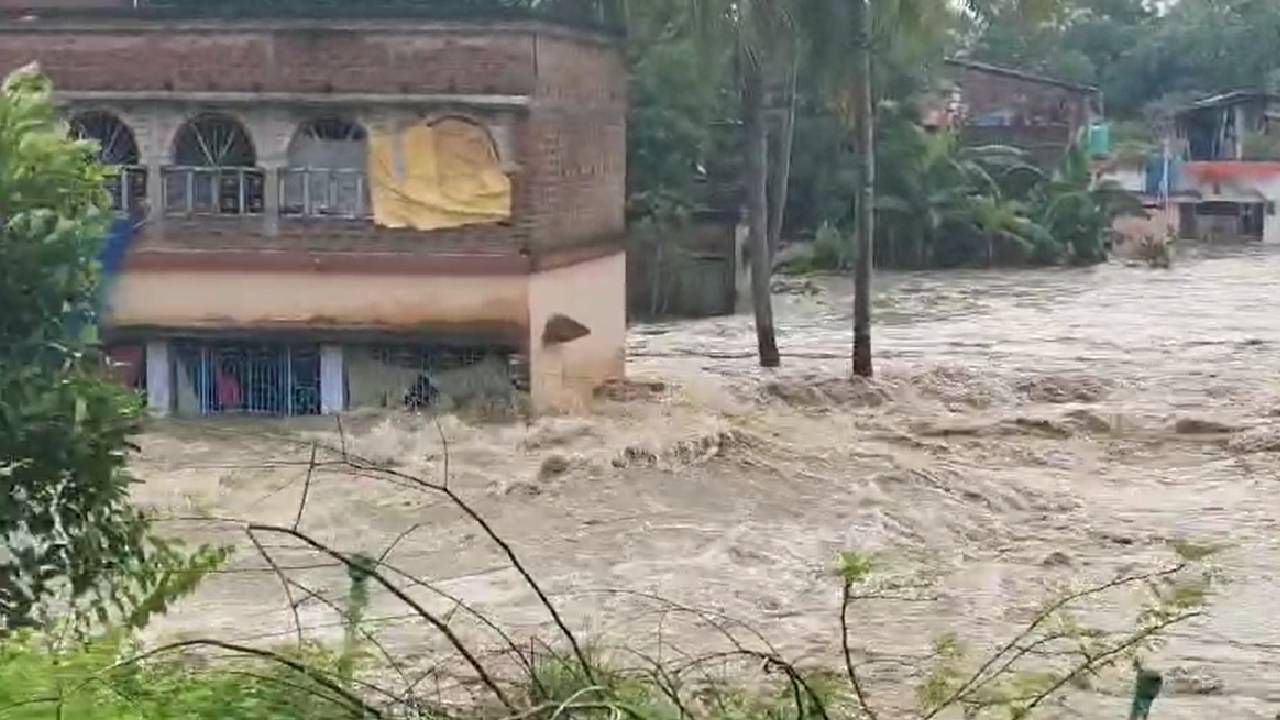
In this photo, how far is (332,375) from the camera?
22.5 meters

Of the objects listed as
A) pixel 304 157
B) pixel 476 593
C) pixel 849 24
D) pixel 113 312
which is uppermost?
pixel 849 24

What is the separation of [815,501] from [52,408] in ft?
37.7

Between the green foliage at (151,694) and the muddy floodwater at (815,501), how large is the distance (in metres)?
3.31

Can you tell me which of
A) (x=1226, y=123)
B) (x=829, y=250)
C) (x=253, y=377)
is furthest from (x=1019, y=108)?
(x=253, y=377)

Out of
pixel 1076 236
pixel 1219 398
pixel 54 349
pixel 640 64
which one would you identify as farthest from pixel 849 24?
pixel 1076 236

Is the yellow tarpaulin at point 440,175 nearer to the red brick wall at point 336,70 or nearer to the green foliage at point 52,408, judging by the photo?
the red brick wall at point 336,70

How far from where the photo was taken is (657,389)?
25234 millimetres

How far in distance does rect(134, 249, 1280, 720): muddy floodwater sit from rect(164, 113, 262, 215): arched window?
2.43 meters

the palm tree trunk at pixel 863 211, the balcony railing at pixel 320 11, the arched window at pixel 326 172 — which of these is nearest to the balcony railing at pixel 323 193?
the arched window at pixel 326 172

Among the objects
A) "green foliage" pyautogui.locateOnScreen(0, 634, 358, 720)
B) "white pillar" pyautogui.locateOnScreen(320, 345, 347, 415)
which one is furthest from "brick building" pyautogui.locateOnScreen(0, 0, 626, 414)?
"green foliage" pyautogui.locateOnScreen(0, 634, 358, 720)

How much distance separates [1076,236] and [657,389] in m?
25.6

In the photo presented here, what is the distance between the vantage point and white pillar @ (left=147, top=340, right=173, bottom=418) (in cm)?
2264

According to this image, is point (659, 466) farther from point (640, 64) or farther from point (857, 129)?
point (640, 64)

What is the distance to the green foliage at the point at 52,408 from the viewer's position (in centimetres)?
797
